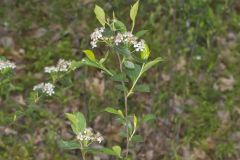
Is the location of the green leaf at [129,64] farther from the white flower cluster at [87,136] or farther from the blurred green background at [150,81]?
the blurred green background at [150,81]

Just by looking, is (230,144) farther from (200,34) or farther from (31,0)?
(31,0)

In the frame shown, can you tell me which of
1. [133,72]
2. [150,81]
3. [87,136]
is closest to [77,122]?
[87,136]

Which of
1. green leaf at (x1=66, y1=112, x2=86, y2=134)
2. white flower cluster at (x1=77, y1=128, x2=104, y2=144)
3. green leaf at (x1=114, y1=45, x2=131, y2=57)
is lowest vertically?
white flower cluster at (x1=77, y1=128, x2=104, y2=144)

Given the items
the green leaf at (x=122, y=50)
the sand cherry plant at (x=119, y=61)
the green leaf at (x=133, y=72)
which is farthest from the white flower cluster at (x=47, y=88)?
the green leaf at (x=122, y=50)

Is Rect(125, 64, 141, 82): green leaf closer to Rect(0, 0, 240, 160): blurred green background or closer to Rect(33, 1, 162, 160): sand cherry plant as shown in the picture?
Rect(33, 1, 162, 160): sand cherry plant

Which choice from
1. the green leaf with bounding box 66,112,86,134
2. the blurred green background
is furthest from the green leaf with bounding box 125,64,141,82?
the blurred green background

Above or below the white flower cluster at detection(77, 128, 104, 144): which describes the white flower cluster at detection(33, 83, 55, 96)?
above

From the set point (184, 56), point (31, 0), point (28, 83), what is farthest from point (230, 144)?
point (31, 0)

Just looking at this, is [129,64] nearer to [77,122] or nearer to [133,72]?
[133,72]

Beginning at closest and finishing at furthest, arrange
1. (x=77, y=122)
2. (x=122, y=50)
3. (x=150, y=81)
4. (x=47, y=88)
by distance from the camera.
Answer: (x=122, y=50), (x=77, y=122), (x=47, y=88), (x=150, y=81)
